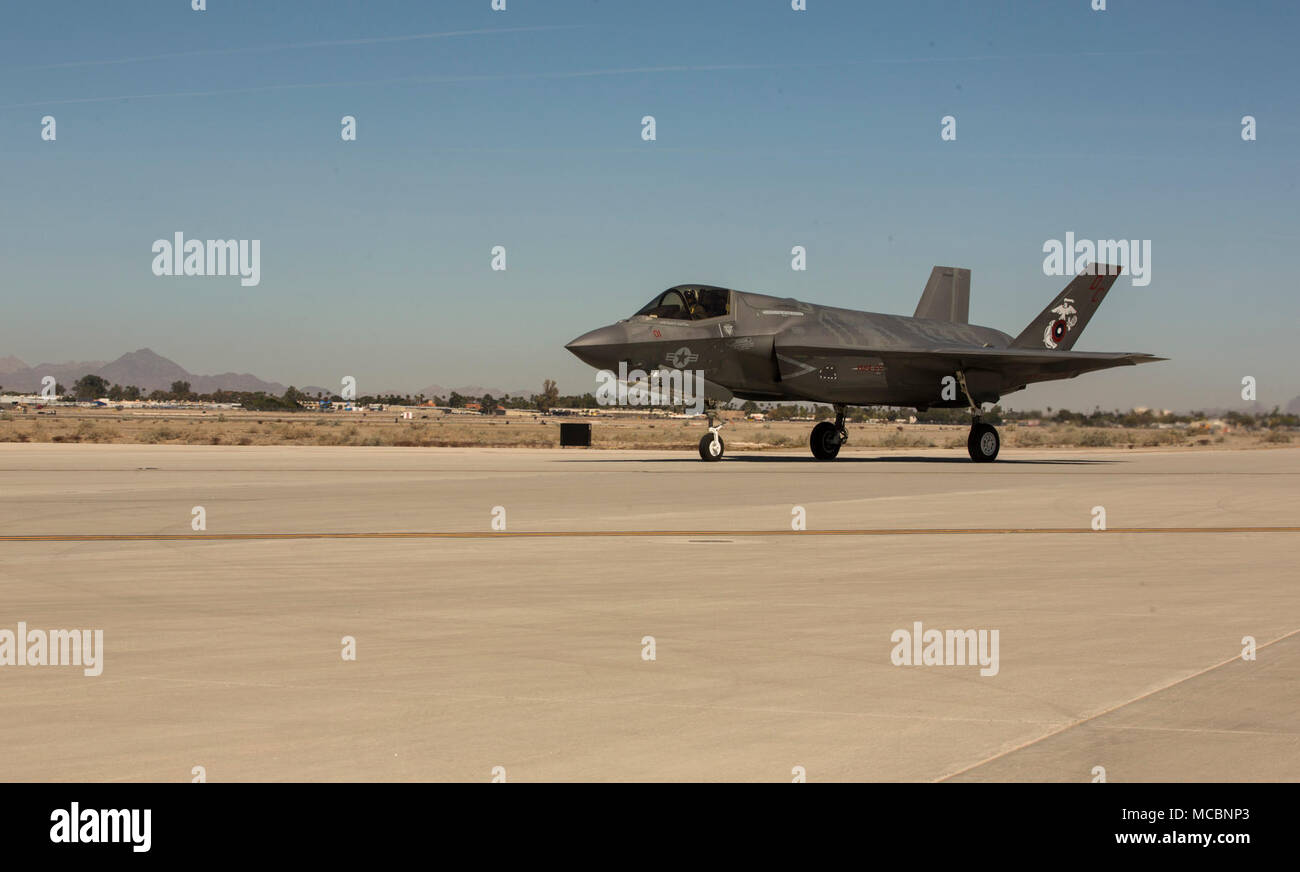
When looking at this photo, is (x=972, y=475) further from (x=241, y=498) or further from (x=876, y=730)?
(x=876, y=730)

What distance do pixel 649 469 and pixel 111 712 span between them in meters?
24.5

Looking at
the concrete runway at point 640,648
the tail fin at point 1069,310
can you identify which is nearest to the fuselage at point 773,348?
the tail fin at point 1069,310

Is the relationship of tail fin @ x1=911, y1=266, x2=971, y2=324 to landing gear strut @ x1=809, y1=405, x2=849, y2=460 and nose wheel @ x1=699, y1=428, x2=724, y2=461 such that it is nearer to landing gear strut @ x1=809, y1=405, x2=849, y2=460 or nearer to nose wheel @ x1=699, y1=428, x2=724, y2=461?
landing gear strut @ x1=809, y1=405, x2=849, y2=460

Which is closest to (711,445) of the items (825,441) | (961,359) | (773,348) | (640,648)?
(773,348)

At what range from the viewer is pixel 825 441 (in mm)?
36844

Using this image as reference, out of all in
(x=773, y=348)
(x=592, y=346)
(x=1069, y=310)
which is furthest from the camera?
(x=1069, y=310)

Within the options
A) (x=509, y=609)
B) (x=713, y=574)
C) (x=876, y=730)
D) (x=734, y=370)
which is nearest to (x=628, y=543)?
(x=713, y=574)

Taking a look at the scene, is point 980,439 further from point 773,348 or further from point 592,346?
point 592,346

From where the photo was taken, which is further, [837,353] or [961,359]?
[961,359]

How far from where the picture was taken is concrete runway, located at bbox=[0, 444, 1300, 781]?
5207 mm

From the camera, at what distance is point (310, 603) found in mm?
9336

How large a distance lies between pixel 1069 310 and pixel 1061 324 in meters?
0.50

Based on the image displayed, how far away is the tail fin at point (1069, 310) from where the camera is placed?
4059 centimetres

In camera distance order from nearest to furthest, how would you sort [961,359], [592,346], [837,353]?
[592,346] < [837,353] < [961,359]
